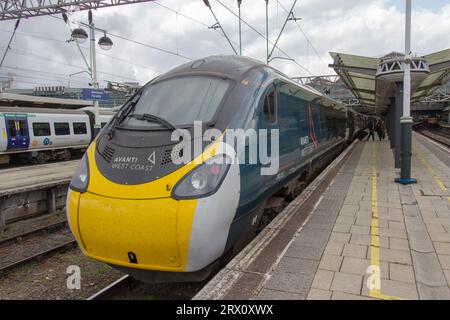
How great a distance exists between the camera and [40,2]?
15250 mm

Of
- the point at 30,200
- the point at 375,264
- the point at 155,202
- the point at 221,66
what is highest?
the point at 221,66

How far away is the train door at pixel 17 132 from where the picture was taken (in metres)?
17.3

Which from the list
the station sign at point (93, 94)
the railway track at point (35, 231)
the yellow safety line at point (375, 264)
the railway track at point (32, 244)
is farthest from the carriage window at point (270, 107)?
the station sign at point (93, 94)

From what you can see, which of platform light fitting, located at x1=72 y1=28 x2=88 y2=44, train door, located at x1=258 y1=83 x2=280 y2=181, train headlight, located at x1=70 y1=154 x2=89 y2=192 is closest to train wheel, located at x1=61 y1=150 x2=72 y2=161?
platform light fitting, located at x1=72 y1=28 x2=88 y2=44

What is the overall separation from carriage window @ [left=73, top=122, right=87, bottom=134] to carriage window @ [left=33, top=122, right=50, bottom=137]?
78.0 inches

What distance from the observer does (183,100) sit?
14.9 ft

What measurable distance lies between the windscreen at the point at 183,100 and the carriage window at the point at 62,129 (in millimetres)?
17220

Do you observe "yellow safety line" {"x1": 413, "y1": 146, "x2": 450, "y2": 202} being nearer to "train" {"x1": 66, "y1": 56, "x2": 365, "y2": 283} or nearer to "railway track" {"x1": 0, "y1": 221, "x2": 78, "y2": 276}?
"train" {"x1": 66, "y1": 56, "x2": 365, "y2": 283}

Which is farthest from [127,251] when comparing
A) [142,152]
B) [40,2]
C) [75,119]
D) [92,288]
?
[75,119]

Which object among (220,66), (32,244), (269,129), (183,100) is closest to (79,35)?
(32,244)

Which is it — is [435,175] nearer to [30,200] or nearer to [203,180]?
[203,180]

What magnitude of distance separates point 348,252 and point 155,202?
7.79 ft

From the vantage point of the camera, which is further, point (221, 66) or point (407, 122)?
point (407, 122)

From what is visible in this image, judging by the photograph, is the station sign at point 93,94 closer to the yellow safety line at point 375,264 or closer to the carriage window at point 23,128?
the carriage window at point 23,128
